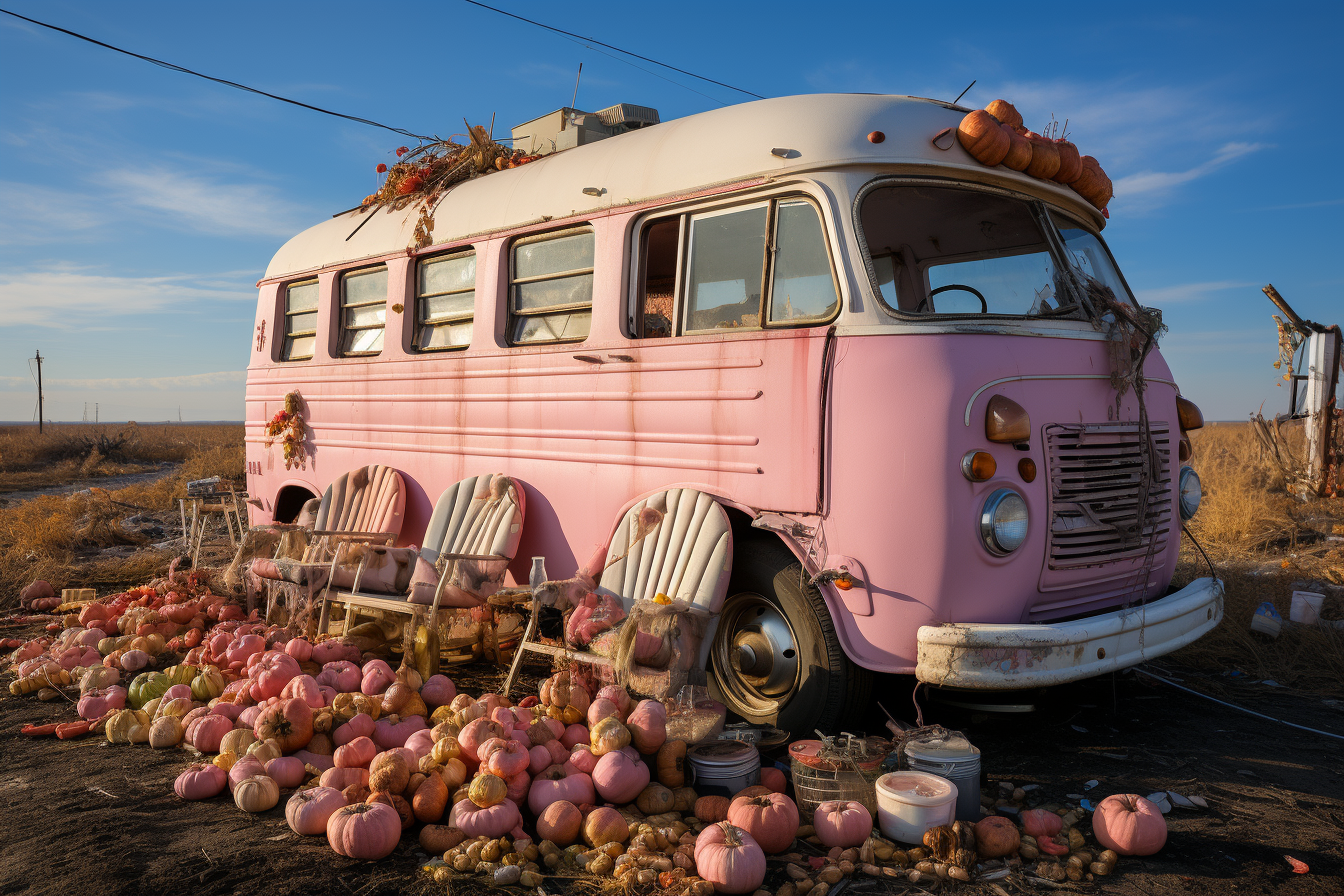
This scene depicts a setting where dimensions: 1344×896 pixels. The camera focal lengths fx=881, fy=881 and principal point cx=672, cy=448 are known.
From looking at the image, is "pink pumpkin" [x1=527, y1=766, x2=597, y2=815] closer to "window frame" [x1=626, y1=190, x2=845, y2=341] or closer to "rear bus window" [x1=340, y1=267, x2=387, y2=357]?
"window frame" [x1=626, y1=190, x2=845, y2=341]

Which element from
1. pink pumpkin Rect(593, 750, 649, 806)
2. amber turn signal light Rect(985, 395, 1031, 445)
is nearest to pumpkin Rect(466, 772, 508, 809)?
pink pumpkin Rect(593, 750, 649, 806)

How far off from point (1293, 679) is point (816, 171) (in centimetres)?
415

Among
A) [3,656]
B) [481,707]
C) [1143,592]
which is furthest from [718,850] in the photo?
[3,656]

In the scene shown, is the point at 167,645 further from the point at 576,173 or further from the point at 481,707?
the point at 576,173

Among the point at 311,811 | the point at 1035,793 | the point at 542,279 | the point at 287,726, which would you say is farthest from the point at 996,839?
the point at 542,279

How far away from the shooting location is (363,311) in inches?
263

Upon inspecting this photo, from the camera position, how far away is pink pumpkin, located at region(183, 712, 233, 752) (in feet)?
13.1

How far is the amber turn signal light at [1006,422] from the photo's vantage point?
351 cm

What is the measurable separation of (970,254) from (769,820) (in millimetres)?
3061

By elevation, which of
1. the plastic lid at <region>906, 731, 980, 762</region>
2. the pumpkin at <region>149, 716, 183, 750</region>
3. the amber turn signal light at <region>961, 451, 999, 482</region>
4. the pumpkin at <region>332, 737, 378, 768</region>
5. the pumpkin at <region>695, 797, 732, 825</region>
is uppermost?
the amber turn signal light at <region>961, 451, 999, 482</region>

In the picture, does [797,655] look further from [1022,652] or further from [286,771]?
[286,771]

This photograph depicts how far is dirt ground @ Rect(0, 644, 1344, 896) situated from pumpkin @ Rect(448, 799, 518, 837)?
0.62 feet

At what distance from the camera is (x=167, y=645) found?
576cm

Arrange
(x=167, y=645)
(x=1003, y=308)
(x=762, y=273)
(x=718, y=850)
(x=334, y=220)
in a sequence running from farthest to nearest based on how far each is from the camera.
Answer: (x=334, y=220)
(x=167, y=645)
(x=1003, y=308)
(x=762, y=273)
(x=718, y=850)
